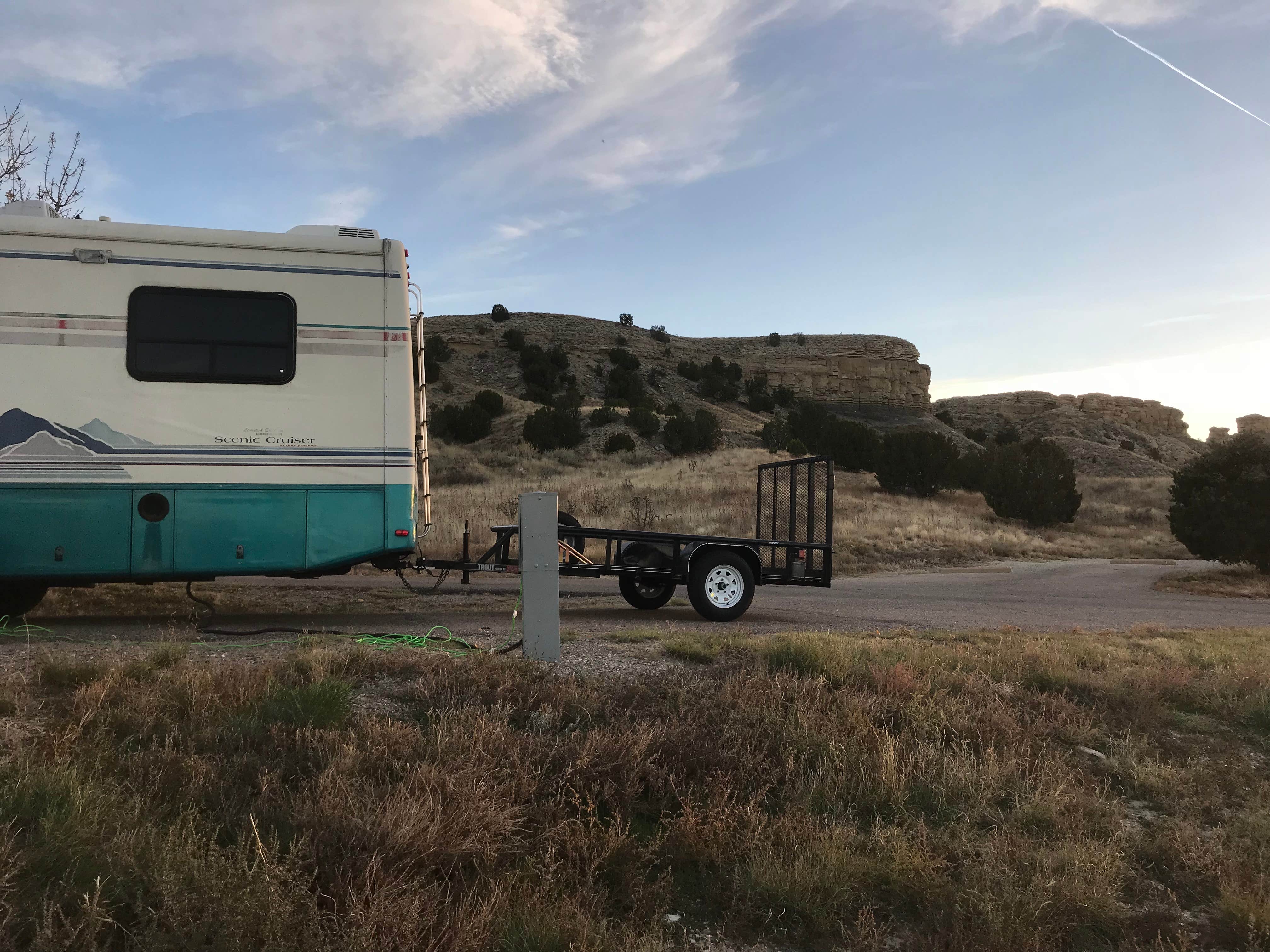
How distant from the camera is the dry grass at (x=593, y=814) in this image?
312cm

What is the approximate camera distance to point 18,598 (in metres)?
9.21

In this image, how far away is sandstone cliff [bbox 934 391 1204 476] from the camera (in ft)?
230

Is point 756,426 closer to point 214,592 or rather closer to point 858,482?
point 858,482

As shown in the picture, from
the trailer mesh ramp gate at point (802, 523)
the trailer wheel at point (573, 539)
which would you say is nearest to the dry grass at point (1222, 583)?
the trailer mesh ramp gate at point (802, 523)

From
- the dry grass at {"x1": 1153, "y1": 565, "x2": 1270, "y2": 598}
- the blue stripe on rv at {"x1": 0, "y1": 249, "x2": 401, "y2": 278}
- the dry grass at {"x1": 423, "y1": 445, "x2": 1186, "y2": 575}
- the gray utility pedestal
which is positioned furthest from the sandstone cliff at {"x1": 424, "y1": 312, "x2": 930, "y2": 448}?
the gray utility pedestal

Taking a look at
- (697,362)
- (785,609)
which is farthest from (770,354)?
(785,609)

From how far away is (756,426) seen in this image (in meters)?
54.1

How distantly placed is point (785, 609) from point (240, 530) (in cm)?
732

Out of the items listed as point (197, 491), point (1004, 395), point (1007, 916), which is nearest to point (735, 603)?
point (197, 491)

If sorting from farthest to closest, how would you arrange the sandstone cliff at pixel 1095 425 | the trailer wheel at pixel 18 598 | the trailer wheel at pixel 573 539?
1. the sandstone cliff at pixel 1095 425
2. the trailer wheel at pixel 573 539
3. the trailer wheel at pixel 18 598

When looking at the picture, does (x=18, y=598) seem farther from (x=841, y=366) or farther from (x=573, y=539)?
(x=841, y=366)

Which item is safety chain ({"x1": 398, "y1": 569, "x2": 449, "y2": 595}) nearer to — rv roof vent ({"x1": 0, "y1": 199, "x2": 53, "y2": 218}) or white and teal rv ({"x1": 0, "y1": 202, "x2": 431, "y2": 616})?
white and teal rv ({"x1": 0, "y1": 202, "x2": 431, "y2": 616})

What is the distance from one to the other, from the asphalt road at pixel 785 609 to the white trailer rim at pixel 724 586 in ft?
1.09

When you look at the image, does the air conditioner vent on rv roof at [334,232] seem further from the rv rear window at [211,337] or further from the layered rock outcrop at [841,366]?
the layered rock outcrop at [841,366]
